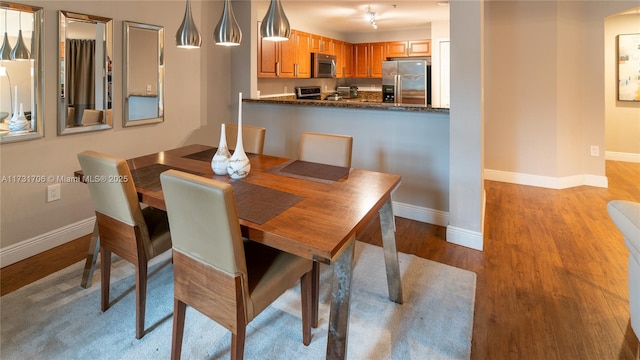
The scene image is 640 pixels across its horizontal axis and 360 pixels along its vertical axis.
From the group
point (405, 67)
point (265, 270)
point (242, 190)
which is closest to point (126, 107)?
point (242, 190)

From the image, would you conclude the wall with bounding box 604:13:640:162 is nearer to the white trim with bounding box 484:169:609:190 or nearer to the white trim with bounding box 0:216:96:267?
the white trim with bounding box 484:169:609:190

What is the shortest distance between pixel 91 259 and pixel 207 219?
4.25ft

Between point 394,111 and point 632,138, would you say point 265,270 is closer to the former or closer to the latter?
point 394,111

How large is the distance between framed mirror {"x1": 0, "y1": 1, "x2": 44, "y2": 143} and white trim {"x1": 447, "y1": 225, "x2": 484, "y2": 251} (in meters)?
3.07

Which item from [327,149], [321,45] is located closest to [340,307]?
[327,149]

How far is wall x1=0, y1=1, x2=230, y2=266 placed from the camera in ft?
7.83

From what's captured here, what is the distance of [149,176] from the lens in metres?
1.91

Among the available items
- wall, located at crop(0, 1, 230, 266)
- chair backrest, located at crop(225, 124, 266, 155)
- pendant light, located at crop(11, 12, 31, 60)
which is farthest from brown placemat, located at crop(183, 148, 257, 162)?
pendant light, located at crop(11, 12, 31, 60)

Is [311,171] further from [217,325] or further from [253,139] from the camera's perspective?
[217,325]

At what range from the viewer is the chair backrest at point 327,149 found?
2258 millimetres

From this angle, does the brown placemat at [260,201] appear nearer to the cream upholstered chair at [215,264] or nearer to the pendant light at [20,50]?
the cream upholstered chair at [215,264]

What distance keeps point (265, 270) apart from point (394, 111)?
2.09 m

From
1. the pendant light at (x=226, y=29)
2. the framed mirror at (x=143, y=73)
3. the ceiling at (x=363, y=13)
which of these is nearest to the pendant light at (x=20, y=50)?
the framed mirror at (x=143, y=73)

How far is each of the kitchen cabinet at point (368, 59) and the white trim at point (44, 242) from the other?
5433mm
